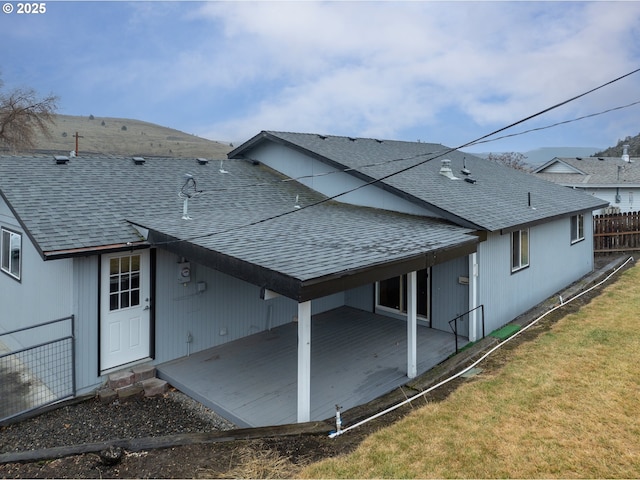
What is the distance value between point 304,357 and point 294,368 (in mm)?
2335

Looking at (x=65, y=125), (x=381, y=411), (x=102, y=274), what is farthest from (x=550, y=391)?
(x=65, y=125)

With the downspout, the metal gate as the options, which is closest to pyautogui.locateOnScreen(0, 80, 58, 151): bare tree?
the metal gate

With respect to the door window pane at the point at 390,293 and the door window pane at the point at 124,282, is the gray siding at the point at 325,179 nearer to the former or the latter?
the door window pane at the point at 390,293

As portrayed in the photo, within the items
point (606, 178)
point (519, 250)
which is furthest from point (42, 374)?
point (606, 178)

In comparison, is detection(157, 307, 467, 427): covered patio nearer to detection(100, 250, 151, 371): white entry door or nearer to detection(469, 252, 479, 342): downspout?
detection(469, 252, 479, 342): downspout

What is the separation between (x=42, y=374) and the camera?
7145mm

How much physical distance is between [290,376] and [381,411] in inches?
78.7

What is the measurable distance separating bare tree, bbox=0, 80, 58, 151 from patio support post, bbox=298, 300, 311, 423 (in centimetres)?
3726

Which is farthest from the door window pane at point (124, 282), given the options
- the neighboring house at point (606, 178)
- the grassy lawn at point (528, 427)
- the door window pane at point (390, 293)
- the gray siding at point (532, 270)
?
the neighboring house at point (606, 178)

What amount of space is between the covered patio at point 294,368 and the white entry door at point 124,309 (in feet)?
2.21

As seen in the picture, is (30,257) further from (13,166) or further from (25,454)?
(25,454)

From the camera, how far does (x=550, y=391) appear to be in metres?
5.91

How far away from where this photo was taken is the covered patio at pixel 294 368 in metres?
Answer: 6.17

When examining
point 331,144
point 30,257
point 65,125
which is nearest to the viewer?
point 30,257
